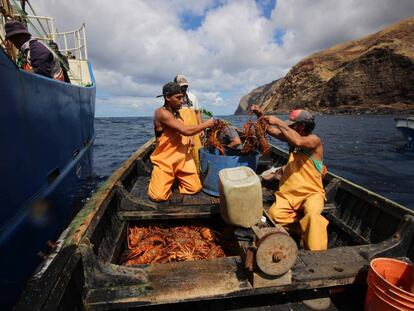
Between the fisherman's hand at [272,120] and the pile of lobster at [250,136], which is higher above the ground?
the fisherman's hand at [272,120]

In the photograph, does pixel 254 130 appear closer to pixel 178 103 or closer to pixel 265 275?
pixel 178 103

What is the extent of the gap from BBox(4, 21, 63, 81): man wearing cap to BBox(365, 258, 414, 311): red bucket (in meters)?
6.63

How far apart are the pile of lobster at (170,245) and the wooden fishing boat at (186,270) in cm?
19

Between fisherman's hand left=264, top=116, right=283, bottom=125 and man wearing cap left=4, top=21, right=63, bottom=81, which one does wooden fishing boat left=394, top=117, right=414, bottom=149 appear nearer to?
fisherman's hand left=264, top=116, right=283, bottom=125

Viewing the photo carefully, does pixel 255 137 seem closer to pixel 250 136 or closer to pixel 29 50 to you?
pixel 250 136

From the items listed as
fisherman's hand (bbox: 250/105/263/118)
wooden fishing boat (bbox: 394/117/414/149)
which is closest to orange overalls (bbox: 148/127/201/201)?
fisherman's hand (bbox: 250/105/263/118)

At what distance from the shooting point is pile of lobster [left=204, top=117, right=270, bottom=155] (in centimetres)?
450

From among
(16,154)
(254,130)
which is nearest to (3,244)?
(16,154)

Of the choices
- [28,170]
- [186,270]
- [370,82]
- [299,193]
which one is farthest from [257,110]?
[370,82]

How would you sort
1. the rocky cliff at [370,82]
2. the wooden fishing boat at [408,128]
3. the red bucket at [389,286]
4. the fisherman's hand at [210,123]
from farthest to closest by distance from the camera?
the rocky cliff at [370,82]
the wooden fishing boat at [408,128]
the fisherman's hand at [210,123]
the red bucket at [389,286]

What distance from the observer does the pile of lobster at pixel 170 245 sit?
374 centimetres

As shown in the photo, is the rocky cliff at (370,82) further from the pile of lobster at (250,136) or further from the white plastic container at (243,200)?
the white plastic container at (243,200)

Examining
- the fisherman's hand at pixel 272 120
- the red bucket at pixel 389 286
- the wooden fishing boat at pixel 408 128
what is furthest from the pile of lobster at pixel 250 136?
the wooden fishing boat at pixel 408 128

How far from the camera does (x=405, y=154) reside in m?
16.5
